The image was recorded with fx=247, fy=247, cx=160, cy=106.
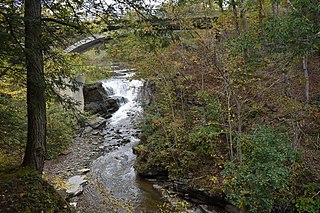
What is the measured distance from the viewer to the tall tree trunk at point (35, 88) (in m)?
3.42

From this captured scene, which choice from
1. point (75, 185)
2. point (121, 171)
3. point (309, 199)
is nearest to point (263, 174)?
point (309, 199)

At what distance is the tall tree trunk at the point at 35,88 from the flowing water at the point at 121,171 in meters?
2.35

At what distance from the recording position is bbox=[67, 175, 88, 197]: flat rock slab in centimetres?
744

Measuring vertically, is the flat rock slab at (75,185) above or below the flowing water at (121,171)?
→ above

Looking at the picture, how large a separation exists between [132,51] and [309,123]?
592 centimetres

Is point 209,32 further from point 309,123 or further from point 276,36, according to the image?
point 309,123

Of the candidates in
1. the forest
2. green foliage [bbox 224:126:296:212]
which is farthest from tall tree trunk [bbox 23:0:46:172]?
green foliage [bbox 224:126:296:212]

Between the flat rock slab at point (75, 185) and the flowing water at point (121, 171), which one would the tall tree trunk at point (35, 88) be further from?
the flat rock slab at point (75, 185)

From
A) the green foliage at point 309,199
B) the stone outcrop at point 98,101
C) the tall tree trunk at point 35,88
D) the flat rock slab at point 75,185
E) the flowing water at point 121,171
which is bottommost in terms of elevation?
the flowing water at point 121,171

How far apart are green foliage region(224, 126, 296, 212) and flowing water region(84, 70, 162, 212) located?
2572 mm

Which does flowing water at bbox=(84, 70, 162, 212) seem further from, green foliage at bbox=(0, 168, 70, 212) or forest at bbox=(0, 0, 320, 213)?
green foliage at bbox=(0, 168, 70, 212)

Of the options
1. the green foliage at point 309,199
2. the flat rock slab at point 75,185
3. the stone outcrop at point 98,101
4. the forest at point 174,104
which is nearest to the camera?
the forest at point 174,104

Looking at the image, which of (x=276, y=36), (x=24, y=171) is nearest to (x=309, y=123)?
(x=276, y=36)

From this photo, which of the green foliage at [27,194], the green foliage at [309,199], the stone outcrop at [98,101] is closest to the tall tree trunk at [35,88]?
the green foliage at [27,194]
